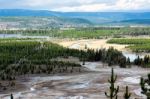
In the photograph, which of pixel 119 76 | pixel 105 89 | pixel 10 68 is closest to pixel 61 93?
pixel 105 89

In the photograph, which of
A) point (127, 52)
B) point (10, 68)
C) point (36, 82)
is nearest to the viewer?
point (36, 82)

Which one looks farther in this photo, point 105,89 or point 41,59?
point 41,59

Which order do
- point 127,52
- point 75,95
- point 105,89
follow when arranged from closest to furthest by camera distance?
point 75,95 < point 105,89 < point 127,52

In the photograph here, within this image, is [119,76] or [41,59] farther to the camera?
[41,59]

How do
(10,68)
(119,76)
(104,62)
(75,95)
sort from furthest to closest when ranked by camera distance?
(104,62)
(10,68)
(119,76)
(75,95)

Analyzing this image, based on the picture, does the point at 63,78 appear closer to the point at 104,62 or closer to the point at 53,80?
the point at 53,80

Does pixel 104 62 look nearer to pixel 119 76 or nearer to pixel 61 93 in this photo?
pixel 119 76

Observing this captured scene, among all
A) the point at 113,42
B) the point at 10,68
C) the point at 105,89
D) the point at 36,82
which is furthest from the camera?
the point at 113,42

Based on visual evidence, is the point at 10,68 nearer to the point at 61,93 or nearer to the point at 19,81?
the point at 19,81

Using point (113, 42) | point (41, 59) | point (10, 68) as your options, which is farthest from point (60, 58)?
point (113, 42)
